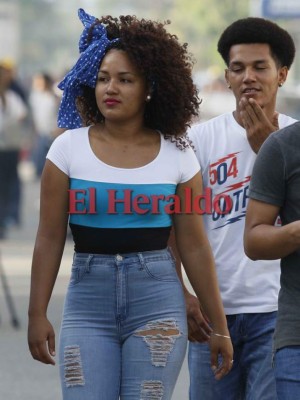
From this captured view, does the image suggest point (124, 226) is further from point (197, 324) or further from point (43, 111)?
point (43, 111)

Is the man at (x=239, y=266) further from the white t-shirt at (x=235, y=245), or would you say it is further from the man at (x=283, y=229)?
the man at (x=283, y=229)

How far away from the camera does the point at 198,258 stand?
5.08 metres

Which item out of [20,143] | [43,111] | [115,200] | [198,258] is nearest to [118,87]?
[115,200]

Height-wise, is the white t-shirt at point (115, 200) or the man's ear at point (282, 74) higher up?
the man's ear at point (282, 74)

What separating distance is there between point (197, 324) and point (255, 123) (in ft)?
2.51

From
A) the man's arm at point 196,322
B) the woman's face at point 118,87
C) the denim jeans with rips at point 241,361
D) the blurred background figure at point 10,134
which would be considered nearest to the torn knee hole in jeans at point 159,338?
the man's arm at point 196,322

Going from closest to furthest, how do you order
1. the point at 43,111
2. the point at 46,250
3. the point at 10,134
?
the point at 46,250 → the point at 10,134 → the point at 43,111

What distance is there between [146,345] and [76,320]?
0.24 meters

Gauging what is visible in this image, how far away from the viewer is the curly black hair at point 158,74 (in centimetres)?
509

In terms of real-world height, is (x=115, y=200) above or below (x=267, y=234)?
above

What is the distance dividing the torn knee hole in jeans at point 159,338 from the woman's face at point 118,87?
720mm

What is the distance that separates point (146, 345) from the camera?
486 cm

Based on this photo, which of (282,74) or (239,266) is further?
(282,74)

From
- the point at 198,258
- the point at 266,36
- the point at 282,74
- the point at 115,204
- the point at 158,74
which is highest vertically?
the point at 266,36
